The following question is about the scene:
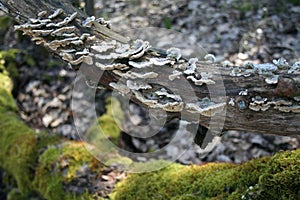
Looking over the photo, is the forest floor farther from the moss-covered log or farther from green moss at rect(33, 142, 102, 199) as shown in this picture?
green moss at rect(33, 142, 102, 199)

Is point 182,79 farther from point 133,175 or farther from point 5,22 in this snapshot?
point 5,22

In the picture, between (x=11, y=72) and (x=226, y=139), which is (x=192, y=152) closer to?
(x=226, y=139)

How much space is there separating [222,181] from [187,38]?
13.3 feet

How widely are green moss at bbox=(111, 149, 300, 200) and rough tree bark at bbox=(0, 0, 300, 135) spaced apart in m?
0.24

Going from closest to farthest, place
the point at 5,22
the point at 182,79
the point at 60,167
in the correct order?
the point at 182,79
the point at 60,167
the point at 5,22

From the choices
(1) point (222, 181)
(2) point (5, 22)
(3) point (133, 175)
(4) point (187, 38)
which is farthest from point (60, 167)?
(2) point (5, 22)

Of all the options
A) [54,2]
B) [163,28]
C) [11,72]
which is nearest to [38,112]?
[11,72]

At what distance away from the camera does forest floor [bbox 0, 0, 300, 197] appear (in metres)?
5.06

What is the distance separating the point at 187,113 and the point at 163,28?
14.9ft

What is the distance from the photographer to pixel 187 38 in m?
6.45

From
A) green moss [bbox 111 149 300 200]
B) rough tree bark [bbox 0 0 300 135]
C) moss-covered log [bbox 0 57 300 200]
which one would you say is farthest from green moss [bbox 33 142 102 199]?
rough tree bark [bbox 0 0 300 135]

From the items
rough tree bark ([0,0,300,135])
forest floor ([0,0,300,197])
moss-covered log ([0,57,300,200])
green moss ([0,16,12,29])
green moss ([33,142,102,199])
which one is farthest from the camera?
green moss ([0,16,12,29])

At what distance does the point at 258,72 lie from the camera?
2258 mm

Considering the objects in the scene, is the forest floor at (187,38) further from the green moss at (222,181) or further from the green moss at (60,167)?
the green moss at (222,181)
